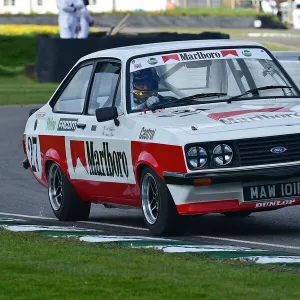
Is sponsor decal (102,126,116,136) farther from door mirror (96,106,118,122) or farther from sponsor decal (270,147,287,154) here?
sponsor decal (270,147,287,154)

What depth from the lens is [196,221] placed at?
1134 cm

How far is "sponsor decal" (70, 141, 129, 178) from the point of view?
1045 cm

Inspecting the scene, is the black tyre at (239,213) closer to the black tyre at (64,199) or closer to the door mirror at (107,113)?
the door mirror at (107,113)

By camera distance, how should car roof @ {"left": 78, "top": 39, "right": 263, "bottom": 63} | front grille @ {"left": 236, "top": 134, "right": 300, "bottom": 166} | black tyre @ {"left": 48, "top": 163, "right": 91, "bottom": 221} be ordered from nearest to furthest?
front grille @ {"left": 236, "top": 134, "right": 300, "bottom": 166}
car roof @ {"left": 78, "top": 39, "right": 263, "bottom": 63}
black tyre @ {"left": 48, "top": 163, "right": 91, "bottom": 221}

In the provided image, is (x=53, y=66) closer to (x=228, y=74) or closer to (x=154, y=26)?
(x=228, y=74)

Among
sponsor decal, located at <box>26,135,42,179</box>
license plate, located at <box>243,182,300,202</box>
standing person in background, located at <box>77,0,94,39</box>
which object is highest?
license plate, located at <box>243,182,300,202</box>

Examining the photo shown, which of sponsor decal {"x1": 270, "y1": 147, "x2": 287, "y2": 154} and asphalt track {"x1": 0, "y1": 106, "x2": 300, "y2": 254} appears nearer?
sponsor decal {"x1": 270, "y1": 147, "x2": 287, "y2": 154}

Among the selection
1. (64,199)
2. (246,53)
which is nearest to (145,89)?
(246,53)

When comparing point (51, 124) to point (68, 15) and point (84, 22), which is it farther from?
point (84, 22)

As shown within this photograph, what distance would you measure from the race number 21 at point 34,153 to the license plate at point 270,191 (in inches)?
120

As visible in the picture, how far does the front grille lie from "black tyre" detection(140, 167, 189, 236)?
651 millimetres

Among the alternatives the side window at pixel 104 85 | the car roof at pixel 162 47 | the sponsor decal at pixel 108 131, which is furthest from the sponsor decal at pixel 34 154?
the sponsor decal at pixel 108 131

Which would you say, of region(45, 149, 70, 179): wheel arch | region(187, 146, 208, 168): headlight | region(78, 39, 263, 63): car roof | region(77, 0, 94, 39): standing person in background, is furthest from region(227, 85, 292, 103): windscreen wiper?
region(77, 0, 94, 39): standing person in background

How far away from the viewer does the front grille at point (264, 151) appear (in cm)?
952
